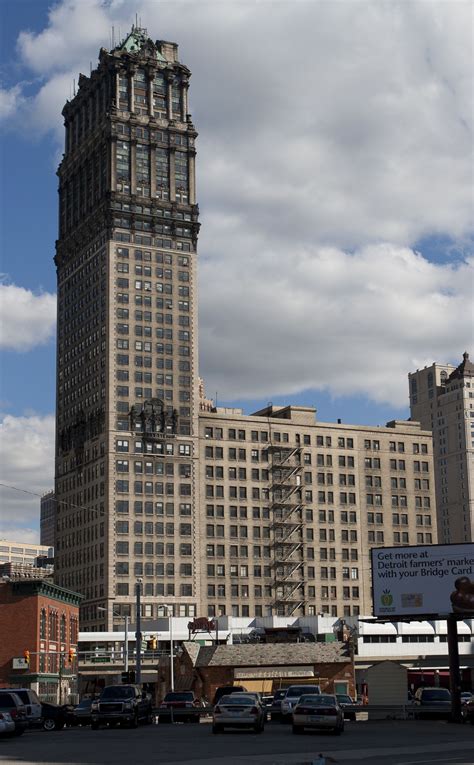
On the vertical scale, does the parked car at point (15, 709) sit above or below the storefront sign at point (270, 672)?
above

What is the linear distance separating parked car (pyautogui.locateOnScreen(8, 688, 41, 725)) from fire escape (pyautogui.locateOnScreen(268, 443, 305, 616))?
5023 inches

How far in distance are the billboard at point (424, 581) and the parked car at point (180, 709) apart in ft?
39.4

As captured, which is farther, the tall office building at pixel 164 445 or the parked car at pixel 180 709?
the tall office building at pixel 164 445

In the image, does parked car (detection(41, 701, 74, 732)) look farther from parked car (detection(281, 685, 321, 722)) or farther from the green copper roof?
the green copper roof

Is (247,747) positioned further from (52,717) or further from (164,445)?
(164,445)

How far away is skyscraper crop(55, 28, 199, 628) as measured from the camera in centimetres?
16638

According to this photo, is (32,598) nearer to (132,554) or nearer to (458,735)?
(458,735)

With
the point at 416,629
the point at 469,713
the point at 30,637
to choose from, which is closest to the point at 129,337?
the point at 416,629

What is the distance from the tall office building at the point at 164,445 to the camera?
16725 cm

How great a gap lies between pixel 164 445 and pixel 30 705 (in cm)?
12067

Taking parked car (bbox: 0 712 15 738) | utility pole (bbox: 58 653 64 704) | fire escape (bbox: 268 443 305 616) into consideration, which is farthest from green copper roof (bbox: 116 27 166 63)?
parked car (bbox: 0 712 15 738)

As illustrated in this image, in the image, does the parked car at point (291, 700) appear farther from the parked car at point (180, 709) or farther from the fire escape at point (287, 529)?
the fire escape at point (287, 529)

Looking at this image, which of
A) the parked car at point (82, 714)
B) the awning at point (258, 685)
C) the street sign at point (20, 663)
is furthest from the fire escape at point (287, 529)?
the parked car at point (82, 714)

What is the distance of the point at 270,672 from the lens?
94062 millimetres
